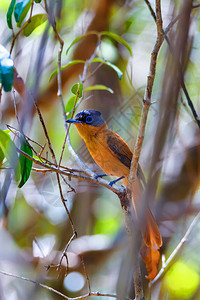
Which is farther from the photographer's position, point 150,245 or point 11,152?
point 150,245

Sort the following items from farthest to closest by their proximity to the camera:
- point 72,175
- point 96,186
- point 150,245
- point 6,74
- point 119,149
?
1. point 96,186
2. point 119,149
3. point 150,245
4. point 72,175
5. point 6,74

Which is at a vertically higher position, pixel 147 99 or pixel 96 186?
pixel 147 99

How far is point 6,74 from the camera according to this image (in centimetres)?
139

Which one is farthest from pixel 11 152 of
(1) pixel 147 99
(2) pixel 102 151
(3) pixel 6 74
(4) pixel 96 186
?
(4) pixel 96 186

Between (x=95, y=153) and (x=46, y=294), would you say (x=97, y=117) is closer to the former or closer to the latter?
(x=95, y=153)

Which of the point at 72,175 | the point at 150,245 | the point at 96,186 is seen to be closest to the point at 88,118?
the point at 96,186

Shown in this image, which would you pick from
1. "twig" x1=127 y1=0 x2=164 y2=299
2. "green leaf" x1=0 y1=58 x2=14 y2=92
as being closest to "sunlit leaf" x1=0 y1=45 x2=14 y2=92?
"green leaf" x1=0 y1=58 x2=14 y2=92

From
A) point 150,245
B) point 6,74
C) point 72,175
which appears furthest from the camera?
point 150,245

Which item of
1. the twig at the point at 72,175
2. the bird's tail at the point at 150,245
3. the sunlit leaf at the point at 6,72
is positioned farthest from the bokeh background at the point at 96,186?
the sunlit leaf at the point at 6,72

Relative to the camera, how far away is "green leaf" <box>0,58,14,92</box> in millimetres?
1367

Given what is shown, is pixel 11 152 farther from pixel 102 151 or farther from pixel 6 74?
pixel 102 151

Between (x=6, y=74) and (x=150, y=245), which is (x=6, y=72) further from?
(x=150, y=245)

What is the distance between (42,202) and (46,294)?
2.70 feet

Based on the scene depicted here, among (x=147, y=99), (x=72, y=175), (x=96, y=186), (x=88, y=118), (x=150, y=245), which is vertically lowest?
(x=150, y=245)
